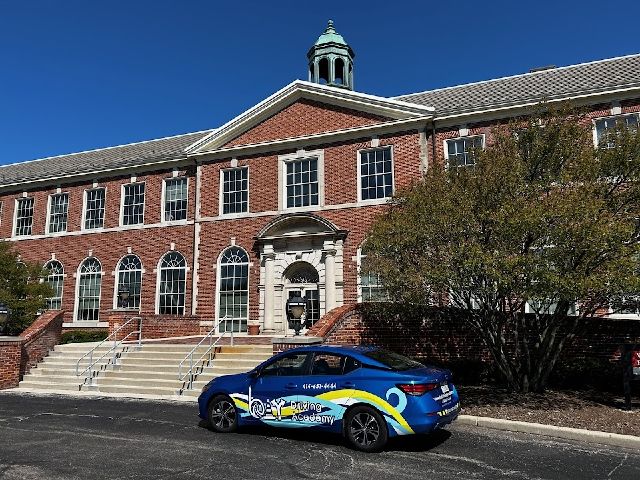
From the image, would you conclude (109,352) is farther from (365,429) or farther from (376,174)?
(365,429)

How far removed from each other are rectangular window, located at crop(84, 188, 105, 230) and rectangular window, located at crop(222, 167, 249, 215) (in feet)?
22.0

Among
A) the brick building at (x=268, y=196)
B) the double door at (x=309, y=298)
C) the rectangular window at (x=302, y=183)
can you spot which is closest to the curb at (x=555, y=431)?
the brick building at (x=268, y=196)

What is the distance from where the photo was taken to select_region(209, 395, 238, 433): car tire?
865cm

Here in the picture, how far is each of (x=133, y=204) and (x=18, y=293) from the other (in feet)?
19.9

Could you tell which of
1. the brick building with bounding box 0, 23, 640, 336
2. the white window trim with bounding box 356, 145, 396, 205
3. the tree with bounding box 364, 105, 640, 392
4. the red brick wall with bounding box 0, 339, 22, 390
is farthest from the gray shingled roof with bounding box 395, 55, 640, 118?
the red brick wall with bounding box 0, 339, 22, 390

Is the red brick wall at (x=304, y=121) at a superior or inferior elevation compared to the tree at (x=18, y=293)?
superior

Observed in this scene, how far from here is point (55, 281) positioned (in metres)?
24.8

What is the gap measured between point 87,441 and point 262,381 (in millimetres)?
2778

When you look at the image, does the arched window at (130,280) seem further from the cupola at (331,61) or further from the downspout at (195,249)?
the cupola at (331,61)

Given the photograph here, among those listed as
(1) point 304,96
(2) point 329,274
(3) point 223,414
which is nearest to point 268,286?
(2) point 329,274

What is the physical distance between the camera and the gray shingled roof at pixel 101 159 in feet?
80.4

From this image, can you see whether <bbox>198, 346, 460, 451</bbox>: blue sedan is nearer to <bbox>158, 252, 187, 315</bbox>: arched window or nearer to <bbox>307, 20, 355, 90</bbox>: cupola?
<bbox>158, 252, 187, 315</bbox>: arched window

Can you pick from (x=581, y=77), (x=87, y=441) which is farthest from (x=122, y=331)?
(x=581, y=77)

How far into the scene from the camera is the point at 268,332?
19.6 metres
